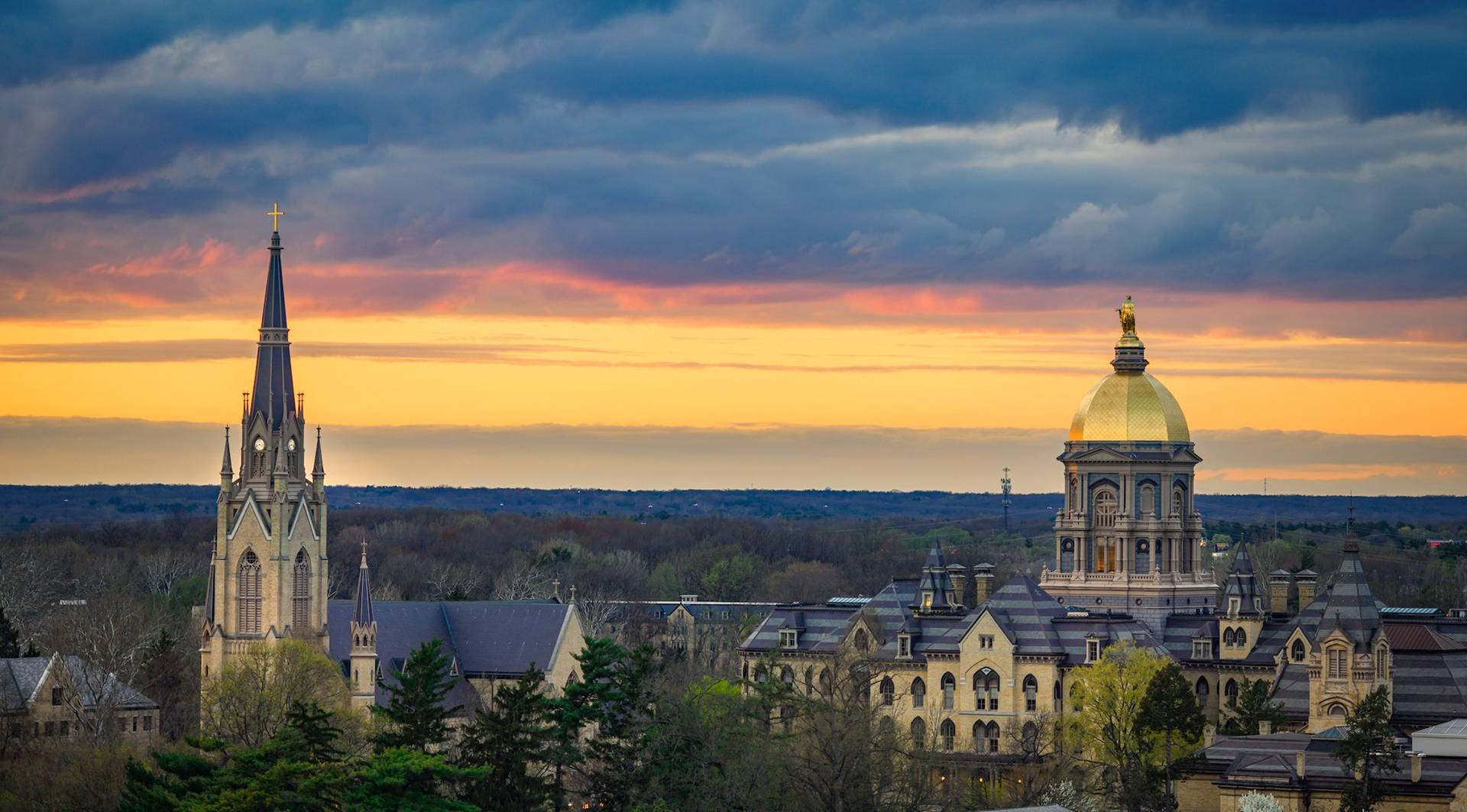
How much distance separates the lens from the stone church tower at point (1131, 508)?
134500 mm

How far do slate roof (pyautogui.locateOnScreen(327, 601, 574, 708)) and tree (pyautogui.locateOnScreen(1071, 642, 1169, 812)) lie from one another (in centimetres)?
2642

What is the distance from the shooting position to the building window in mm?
135500

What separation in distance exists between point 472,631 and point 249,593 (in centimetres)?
1164

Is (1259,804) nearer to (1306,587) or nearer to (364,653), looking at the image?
(364,653)

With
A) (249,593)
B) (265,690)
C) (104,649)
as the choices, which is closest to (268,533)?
(249,593)

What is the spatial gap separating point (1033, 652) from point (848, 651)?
9.52 metres

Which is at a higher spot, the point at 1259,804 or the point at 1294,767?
the point at 1294,767

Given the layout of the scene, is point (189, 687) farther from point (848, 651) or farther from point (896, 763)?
point (896, 763)

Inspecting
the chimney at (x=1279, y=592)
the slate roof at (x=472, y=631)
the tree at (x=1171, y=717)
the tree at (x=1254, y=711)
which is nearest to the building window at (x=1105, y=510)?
the chimney at (x=1279, y=592)

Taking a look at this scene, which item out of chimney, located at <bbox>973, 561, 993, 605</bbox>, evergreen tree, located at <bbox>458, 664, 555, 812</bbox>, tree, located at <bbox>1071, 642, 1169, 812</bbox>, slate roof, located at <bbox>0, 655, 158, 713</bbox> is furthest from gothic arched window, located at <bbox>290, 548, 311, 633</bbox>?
tree, located at <bbox>1071, 642, 1169, 812</bbox>

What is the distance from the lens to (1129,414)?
444ft

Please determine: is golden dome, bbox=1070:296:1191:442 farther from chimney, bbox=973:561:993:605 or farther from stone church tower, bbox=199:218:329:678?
stone church tower, bbox=199:218:329:678

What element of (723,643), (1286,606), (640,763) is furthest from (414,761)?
(723,643)

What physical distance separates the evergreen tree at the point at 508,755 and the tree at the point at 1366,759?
91.3 feet
